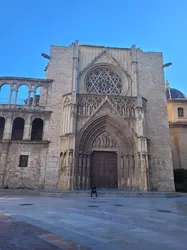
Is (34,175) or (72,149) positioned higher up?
(72,149)

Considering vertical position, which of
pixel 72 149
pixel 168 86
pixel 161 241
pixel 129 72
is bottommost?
pixel 161 241

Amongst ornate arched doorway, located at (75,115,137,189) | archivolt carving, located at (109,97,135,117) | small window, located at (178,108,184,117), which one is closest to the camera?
ornate arched doorway, located at (75,115,137,189)

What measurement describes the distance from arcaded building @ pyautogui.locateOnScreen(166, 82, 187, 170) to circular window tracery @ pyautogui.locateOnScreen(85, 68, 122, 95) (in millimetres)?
8872

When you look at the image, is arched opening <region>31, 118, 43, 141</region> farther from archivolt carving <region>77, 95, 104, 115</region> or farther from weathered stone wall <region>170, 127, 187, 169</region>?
weathered stone wall <region>170, 127, 187, 169</region>

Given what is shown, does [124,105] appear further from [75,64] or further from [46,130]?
[46,130]

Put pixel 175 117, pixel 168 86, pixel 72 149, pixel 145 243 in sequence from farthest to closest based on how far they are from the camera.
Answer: pixel 168 86, pixel 175 117, pixel 72 149, pixel 145 243

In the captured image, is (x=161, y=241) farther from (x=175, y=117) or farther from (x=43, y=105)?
(x=175, y=117)

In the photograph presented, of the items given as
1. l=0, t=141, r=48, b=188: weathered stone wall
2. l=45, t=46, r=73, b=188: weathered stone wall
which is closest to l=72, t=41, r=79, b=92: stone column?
l=45, t=46, r=73, b=188: weathered stone wall

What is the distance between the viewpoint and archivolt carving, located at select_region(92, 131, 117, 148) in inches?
723

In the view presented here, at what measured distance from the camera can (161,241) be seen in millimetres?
3381

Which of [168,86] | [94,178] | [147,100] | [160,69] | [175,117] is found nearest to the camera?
[94,178]

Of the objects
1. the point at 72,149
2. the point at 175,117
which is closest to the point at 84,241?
the point at 72,149

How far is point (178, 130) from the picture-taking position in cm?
2397

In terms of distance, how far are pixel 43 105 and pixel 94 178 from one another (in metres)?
9.11
